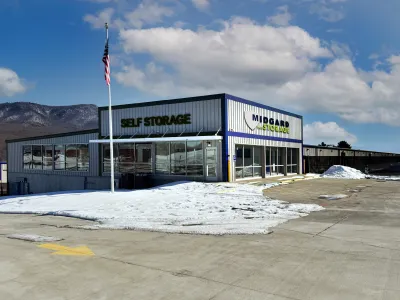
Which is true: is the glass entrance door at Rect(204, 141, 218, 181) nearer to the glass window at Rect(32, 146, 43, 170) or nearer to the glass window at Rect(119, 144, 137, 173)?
the glass window at Rect(119, 144, 137, 173)

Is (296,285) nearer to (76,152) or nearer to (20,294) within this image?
(20,294)

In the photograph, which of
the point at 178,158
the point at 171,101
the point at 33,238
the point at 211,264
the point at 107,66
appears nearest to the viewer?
the point at 211,264

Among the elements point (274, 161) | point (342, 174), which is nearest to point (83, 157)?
point (274, 161)

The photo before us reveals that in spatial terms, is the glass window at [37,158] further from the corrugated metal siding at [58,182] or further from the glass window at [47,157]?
the corrugated metal siding at [58,182]

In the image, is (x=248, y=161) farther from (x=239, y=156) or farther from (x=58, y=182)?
(x=58, y=182)

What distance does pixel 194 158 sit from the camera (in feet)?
77.3

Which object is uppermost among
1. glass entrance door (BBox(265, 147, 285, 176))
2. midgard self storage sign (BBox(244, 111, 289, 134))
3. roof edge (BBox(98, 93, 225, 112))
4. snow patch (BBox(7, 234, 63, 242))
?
roof edge (BBox(98, 93, 225, 112))

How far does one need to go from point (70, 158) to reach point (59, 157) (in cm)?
147

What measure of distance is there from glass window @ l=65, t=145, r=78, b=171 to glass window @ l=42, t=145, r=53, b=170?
2041mm

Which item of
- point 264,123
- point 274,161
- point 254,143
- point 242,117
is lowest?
point 274,161

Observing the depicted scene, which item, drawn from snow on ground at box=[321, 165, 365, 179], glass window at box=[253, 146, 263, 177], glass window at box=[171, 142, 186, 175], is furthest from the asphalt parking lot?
snow on ground at box=[321, 165, 365, 179]

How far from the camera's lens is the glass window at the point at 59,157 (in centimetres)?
3172

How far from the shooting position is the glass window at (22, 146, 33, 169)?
34.5m

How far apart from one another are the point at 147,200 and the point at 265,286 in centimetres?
1152
